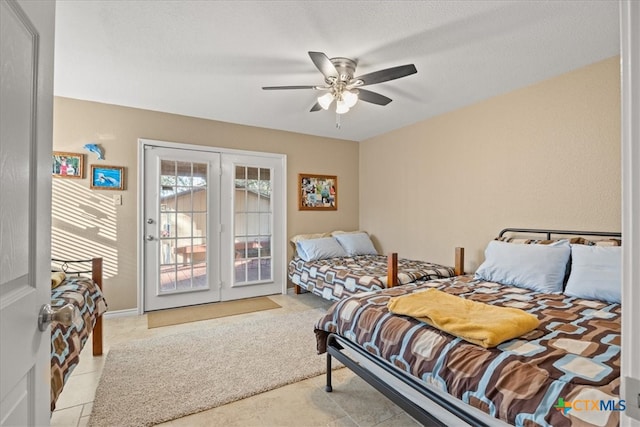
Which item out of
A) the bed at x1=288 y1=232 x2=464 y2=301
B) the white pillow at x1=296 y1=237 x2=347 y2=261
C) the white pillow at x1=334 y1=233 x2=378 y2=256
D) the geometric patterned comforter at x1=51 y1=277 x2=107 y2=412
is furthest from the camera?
the white pillow at x1=334 y1=233 x2=378 y2=256

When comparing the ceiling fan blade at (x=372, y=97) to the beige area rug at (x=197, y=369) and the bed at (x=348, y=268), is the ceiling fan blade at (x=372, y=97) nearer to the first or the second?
the bed at (x=348, y=268)

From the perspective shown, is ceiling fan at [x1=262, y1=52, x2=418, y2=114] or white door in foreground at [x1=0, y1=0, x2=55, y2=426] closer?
white door in foreground at [x1=0, y1=0, x2=55, y2=426]

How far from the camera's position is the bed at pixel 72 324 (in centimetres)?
155

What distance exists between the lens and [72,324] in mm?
1048

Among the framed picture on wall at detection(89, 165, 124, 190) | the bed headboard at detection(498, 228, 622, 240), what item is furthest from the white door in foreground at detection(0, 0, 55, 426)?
the bed headboard at detection(498, 228, 622, 240)

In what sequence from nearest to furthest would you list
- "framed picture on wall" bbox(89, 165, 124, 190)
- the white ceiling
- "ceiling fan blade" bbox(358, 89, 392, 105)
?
1. the white ceiling
2. "ceiling fan blade" bbox(358, 89, 392, 105)
3. "framed picture on wall" bbox(89, 165, 124, 190)

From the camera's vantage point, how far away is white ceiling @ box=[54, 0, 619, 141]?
1.94 m

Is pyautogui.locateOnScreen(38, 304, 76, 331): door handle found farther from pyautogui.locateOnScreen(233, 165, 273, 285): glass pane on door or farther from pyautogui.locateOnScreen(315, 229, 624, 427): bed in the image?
pyautogui.locateOnScreen(233, 165, 273, 285): glass pane on door

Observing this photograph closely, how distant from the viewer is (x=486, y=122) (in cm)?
337

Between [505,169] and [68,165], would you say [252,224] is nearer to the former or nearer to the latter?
[68,165]

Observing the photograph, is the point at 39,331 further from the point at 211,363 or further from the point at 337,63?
the point at 337,63

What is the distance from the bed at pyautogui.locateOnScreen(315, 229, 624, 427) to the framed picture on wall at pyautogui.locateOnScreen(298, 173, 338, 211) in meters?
2.71

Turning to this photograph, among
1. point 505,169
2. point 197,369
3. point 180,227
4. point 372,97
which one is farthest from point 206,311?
point 505,169

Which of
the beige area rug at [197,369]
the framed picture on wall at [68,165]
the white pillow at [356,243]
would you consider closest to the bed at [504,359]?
the beige area rug at [197,369]
